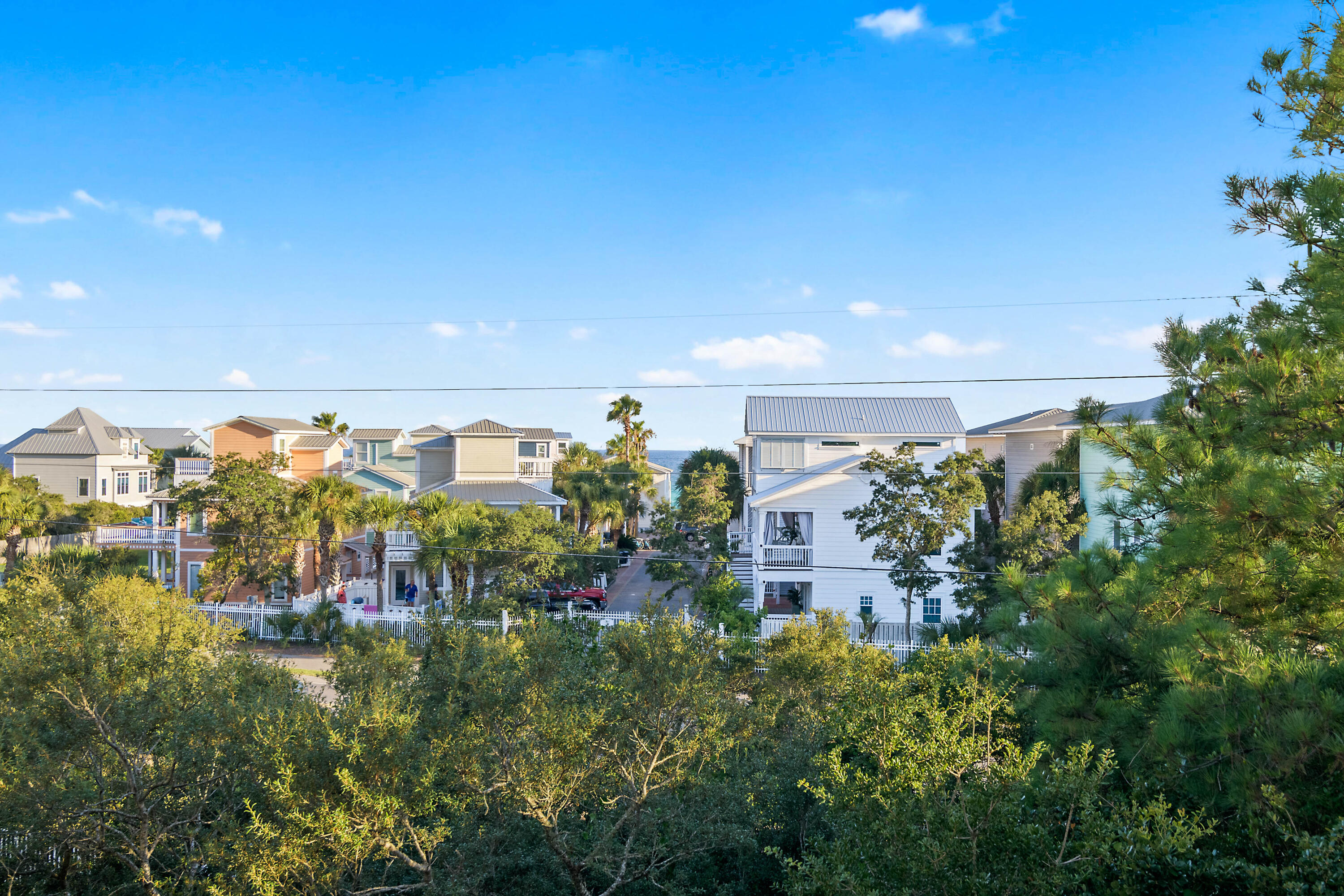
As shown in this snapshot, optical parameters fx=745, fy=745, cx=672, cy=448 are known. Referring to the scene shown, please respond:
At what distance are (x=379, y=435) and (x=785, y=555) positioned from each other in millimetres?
31420

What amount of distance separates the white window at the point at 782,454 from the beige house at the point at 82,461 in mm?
40506

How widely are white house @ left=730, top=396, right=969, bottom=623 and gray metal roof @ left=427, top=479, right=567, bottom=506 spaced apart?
8086 mm

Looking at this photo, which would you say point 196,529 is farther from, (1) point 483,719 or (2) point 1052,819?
(2) point 1052,819

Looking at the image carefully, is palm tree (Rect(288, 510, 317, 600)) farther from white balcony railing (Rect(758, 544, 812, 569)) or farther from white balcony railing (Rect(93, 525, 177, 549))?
white balcony railing (Rect(758, 544, 812, 569))

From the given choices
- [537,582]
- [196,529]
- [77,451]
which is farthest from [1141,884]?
[77,451]

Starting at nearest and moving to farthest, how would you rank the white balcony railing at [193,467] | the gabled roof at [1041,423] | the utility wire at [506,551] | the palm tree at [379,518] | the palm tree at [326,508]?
1. the utility wire at [506,551]
2. the palm tree at [326,508]
3. the palm tree at [379,518]
4. the gabled roof at [1041,423]
5. the white balcony railing at [193,467]

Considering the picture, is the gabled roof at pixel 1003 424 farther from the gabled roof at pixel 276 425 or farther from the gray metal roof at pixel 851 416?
the gabled roof at pixel 276 425

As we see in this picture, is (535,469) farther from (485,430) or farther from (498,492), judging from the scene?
(498,492)

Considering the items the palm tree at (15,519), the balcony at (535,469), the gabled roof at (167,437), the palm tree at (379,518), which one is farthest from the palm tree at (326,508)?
the gabled roof at (167,437)

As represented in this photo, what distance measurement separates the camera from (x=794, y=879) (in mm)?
4172

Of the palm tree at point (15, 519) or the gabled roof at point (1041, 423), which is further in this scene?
the palm tree at point (15, 519)

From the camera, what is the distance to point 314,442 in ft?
128

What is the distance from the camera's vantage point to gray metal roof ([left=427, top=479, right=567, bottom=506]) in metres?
29.7

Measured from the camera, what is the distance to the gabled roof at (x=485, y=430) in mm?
36625
